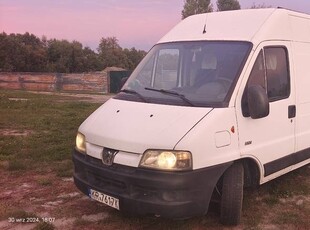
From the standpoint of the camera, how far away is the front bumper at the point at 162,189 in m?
3.98

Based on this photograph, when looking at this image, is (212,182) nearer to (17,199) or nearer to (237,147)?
(237,147)

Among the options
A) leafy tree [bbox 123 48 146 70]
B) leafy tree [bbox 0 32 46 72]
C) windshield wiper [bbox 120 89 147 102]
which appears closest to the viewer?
windshield wiper [bbox 120 89 147 102]

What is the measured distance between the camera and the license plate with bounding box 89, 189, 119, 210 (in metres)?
4.24

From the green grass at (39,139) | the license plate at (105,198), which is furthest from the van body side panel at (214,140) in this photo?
the green grass at (39,139)

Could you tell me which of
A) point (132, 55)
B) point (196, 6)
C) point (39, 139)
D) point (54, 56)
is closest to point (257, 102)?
point (39, 139)

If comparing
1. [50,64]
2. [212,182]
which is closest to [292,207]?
[212,182]

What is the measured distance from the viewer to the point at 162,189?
3.97 metres

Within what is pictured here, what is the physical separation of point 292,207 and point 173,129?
2.15 metres

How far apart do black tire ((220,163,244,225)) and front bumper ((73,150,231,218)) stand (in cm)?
25

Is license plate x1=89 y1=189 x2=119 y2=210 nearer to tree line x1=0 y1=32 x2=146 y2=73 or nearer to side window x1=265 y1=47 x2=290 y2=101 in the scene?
side window x1=265 y1=47 x2=290 y2=101

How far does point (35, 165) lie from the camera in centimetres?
706

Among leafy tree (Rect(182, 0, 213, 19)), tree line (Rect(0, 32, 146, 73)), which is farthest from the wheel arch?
tree line (Rect(0, 32, 146, 73))

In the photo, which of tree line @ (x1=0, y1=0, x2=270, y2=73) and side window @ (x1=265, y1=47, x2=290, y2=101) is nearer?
side window @ (x1=265, y1=47, x2=290, y2=101)

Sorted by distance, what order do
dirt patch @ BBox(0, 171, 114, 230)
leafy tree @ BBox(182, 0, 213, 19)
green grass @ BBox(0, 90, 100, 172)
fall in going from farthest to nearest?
1. leafy tree @ BBox(182, 0, 213, 19)
2. green grass @ BBox(0, 90, 100, 172)
3. dirt patch @ BBox(0, 171, 114, 230)
